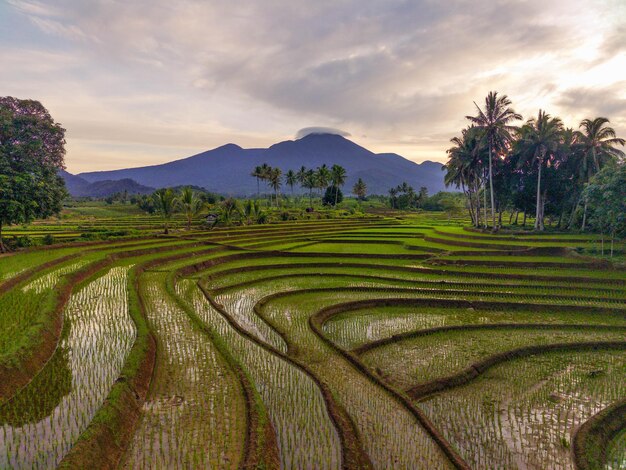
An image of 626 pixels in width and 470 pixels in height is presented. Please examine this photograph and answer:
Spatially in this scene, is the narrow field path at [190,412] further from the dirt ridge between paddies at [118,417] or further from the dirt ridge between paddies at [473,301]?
the dirt ridge between paddies at [473,301]

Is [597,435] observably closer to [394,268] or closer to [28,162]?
[394,268]

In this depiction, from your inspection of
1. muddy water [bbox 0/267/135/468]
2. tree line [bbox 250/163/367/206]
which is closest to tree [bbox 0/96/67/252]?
muddy water [bbox 0/267/135/468]

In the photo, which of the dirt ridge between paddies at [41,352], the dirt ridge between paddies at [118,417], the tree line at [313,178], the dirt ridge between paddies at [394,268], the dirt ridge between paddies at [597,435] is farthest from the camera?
the tree line at [313,178]

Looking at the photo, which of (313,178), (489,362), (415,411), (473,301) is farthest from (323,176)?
(415,411)

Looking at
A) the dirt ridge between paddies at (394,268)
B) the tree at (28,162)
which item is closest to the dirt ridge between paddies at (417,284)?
the dirt ridge between paddies at (394,268)

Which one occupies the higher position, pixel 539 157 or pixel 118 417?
pixel 539 157

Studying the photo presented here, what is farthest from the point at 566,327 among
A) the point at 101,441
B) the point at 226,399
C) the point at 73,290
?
the point at 73,290

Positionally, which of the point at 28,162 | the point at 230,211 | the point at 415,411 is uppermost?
the point at 28,162
